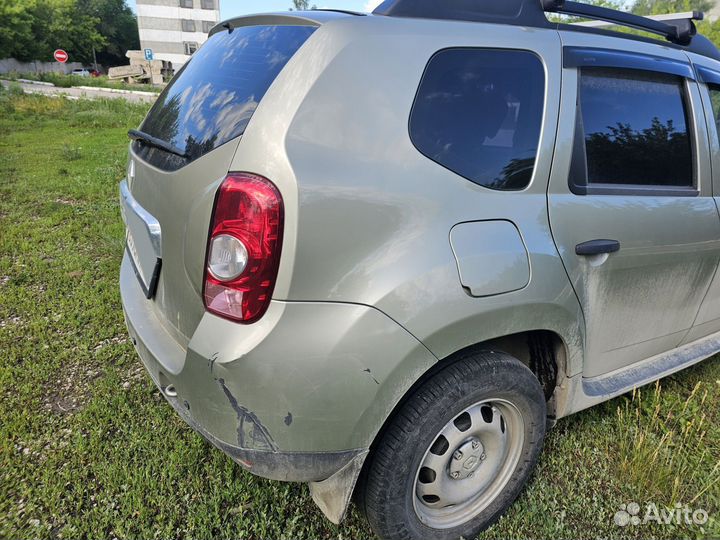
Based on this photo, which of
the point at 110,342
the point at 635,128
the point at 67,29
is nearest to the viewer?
the point at 635,128

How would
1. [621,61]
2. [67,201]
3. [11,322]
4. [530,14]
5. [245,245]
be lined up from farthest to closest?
[67,201], [11,322], [621,61], [530,14], [245,245]

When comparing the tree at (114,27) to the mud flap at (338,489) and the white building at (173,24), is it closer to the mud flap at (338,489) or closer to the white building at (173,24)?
the white building at (173,24)

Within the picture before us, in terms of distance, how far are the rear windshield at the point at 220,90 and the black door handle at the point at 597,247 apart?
126 cm

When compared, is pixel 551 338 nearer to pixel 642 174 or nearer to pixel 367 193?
pixel 642 174

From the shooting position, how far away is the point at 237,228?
1.42 m

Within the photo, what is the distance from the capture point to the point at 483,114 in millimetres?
1703

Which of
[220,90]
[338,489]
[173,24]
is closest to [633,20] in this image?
[220,90]

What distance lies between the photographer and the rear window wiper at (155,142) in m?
1.73

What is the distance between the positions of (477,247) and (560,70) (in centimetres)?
85

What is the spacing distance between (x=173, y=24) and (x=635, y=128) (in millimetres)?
70689

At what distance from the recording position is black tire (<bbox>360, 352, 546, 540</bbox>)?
5.35ft

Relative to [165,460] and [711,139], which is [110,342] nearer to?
[165,460]

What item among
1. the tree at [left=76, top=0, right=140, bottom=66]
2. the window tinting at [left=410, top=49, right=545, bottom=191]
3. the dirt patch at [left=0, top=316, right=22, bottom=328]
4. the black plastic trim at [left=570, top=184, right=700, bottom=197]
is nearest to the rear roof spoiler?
the window tinting at [left=410, top=49, right=545, bottom=191]

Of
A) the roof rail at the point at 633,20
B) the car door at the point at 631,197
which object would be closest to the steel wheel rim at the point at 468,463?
the car door at the point at 631,197
